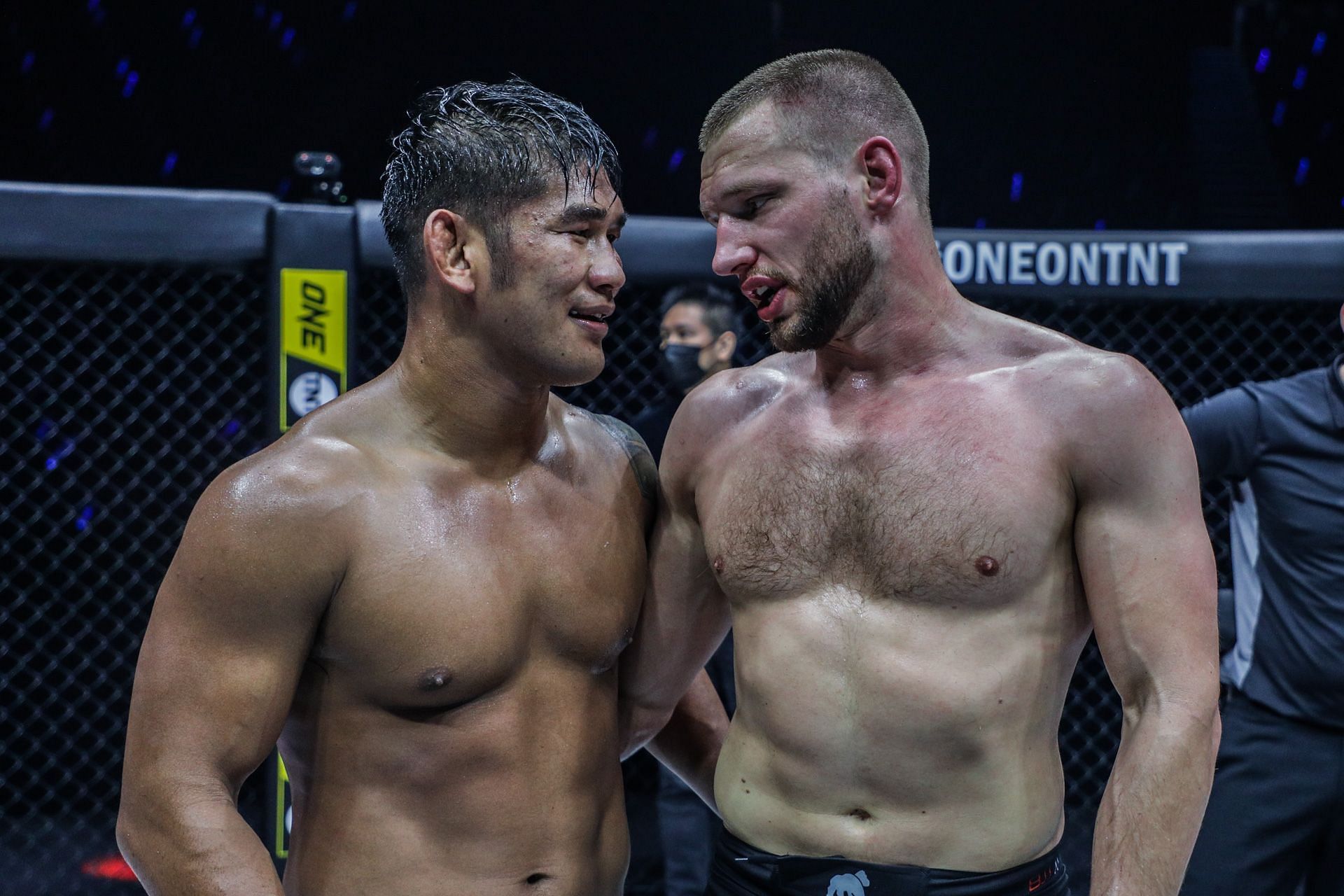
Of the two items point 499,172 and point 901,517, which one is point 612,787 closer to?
point 901,517

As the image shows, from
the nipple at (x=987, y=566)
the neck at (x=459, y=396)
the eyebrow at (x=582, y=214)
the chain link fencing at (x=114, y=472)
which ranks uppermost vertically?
the eyebrow at (x=582, y=214)

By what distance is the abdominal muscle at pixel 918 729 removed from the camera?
1355 mm

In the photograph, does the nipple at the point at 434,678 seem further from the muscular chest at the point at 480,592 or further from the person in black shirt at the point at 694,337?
the person in black shirt at the point at 694,337

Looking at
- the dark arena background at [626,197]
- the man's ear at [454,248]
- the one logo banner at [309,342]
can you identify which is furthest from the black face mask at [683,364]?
the man's ear at [454,248]

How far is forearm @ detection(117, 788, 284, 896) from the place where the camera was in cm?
127

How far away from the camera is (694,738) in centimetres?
173

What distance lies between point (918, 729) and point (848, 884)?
7.2 inches

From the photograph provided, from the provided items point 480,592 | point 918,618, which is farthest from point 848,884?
point 480,592

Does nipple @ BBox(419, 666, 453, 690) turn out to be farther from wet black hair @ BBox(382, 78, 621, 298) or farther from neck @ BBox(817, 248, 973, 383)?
neck @ BBox(817, 248, 973, 383)

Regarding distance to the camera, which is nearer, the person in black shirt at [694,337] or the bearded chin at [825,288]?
the bearded chin at [825,288]

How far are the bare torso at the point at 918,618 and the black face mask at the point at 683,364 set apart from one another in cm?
156

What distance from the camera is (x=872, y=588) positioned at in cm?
140

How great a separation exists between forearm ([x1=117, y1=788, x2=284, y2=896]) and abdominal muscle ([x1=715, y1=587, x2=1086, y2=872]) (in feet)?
1.86

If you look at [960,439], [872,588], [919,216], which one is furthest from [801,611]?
[919,216]
